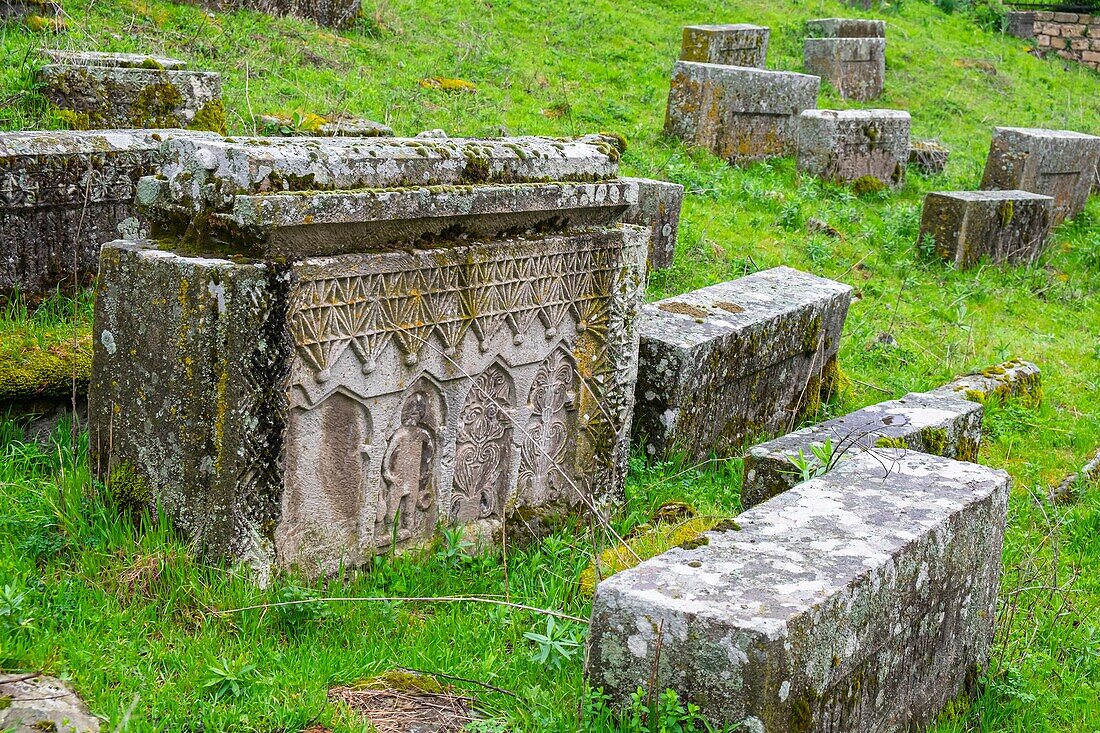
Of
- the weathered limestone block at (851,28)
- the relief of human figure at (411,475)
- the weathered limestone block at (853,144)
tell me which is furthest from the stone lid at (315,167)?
the weathered limestone block at (851,28)

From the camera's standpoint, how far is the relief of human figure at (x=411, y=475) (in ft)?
14.2

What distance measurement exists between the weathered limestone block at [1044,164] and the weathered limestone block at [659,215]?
18.2ft

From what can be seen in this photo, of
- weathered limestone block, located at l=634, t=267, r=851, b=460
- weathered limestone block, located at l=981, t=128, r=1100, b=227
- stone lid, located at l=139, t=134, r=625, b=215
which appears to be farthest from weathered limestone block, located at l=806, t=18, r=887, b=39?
stone lid, located at l=139, t=134, r=625, b=215

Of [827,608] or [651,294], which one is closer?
[827,608]

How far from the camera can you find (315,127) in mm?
7926

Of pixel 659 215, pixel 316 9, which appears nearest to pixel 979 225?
pixel 659 215

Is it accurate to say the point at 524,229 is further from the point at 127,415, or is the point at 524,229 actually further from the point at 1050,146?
the point at 1050,146

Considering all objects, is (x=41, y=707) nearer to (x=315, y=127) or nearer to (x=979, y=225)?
(x=315, y=127)

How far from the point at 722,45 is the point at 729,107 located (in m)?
2.21

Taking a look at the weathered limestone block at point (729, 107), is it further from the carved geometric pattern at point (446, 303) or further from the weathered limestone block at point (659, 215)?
the carved geometric pattern at point (446, 303)

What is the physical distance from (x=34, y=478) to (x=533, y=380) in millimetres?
1980

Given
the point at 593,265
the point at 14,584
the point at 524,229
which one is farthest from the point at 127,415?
the point at 593,265

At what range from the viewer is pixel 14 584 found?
3.36 m

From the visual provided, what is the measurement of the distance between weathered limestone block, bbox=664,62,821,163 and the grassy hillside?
1.19 feet
